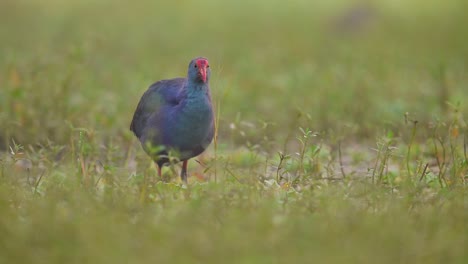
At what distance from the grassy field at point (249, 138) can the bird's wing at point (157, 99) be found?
0.96 feet

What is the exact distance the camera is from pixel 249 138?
7496 millimetres

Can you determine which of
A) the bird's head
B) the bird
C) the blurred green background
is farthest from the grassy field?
the bird's head

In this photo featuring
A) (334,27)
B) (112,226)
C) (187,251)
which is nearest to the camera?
(187,251)

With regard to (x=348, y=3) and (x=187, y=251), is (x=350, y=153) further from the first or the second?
(x=348, y=3)

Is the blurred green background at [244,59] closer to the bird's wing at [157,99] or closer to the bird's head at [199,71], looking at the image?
the bird's head at [199,71]

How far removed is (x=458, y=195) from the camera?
4.78 meters

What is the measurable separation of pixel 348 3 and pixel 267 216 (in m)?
13.8

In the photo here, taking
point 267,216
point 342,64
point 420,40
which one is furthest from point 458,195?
point 420,40

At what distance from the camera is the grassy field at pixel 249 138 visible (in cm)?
381

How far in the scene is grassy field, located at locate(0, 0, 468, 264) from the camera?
381 centimetres

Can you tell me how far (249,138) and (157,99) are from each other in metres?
1.84

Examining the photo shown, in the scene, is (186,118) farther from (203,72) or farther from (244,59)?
(244,59)

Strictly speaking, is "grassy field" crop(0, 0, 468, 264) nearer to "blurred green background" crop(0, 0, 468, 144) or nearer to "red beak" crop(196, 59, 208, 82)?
"blurred green background" crop(0, 0, 468, 144)

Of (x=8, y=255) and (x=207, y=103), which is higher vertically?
(x=207, y=103)
